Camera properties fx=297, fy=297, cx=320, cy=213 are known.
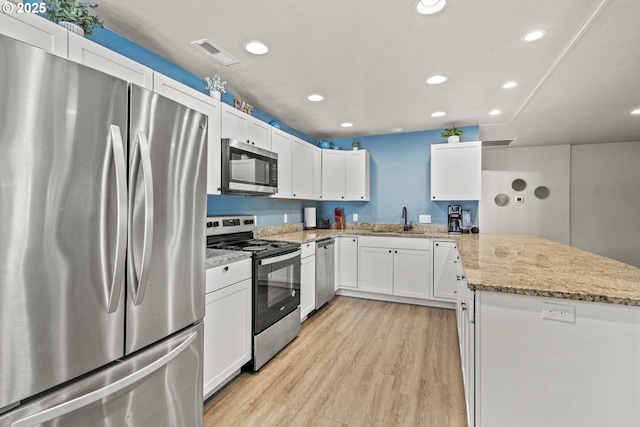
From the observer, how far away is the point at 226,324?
6.66ft

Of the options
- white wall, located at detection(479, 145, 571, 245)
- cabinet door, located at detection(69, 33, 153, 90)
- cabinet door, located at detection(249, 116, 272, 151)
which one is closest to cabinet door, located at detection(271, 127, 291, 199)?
cabinet door, located at detection(249, 116, 272, 151)

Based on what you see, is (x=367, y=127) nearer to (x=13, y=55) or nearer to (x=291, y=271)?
(x=291, y=271)

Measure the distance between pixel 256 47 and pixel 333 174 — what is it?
2566 millimetres

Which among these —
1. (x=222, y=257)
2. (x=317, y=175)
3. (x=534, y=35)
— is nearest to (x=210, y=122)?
(x=222, y=257)

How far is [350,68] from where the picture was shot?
2500 mm

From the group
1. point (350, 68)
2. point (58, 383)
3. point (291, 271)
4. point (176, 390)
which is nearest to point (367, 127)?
point (350, 68)

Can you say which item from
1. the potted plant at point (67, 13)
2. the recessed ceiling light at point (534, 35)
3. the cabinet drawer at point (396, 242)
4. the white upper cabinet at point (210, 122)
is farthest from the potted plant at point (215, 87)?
the cabinet drawer at point (396, 242)

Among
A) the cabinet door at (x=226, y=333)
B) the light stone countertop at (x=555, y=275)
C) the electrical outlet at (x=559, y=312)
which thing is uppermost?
the light stone countertop at (x=555, y=275)

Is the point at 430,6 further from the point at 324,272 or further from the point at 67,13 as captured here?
the point at 324,272

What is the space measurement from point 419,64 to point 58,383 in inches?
111

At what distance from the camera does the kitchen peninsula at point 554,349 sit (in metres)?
1.21

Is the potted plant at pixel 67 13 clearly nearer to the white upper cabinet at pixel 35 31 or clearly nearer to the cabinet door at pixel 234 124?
the white upper cabinet at pixel 35 31

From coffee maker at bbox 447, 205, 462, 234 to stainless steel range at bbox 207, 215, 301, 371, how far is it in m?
2.40

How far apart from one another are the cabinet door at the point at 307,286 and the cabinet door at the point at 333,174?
1413 mm
